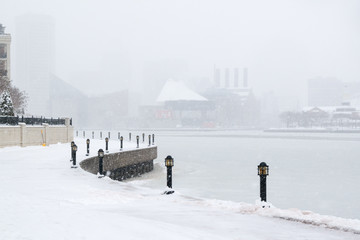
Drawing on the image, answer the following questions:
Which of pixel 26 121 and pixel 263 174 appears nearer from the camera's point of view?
pixel 263 174

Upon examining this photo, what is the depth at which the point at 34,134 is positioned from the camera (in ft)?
98.1

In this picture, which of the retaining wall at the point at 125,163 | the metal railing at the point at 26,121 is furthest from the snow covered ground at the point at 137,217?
the metal railing at the point at 26,121

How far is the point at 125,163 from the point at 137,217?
19679 millimetres

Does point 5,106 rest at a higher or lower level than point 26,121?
higher

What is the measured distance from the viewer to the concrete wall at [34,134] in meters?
26.6

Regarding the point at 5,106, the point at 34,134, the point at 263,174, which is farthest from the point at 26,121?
the point at 263,174

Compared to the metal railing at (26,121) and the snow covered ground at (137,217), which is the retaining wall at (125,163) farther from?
the snow covered ground at (137,217)

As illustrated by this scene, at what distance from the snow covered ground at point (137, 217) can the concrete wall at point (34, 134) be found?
49.0ft

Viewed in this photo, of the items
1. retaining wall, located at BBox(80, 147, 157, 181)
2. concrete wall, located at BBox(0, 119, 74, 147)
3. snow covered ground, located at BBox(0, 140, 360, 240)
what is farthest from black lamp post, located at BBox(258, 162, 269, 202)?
concrete wall, located at BBox(0, 119, 74, 147)

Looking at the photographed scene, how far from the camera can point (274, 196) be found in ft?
80.7

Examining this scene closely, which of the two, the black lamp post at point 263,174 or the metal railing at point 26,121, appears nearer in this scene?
the black lamp post at point 263,174

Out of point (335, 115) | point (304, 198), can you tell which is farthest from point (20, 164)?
point (335, 115)

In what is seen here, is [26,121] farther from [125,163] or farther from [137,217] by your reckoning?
[137,217]

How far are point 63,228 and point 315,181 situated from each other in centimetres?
2766
